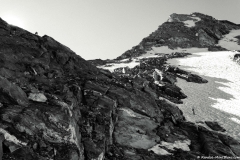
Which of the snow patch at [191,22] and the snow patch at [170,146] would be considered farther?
the snow patch at [191,22]

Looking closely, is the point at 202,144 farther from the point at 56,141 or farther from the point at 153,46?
the point at 153,46

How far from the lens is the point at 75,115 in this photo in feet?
43.4

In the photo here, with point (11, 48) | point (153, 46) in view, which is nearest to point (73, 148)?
point (11, 48)

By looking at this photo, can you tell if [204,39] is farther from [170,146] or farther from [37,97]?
[37,97]

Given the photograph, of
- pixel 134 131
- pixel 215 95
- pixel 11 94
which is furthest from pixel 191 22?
pixel 11 94

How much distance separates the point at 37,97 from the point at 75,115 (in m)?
2.52

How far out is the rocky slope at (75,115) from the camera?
10.5m

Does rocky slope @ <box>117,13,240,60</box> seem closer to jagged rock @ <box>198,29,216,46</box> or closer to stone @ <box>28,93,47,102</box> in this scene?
jagged rock @ <box>198,29,216,46</box>

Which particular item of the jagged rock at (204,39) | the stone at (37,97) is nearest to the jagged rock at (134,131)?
the stone at (37,97)

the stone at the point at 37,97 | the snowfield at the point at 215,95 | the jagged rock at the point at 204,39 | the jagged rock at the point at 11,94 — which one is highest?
the jagged rock at the point at 204,39

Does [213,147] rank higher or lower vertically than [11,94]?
lower

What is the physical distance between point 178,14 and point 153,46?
3617 centimetres

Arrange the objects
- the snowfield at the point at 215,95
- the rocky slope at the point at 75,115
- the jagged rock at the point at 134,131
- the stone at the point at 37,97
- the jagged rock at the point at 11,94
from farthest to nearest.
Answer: the snowfield at the point at 215,95, the jagged rock at the point at 134,131, the stone at the point at 37,97, the jagged rock at the point at 11,94, the rocky slope at the point at 75,115

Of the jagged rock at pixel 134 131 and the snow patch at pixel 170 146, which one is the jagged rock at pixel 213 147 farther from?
the jagged rock at pixel 134 131
